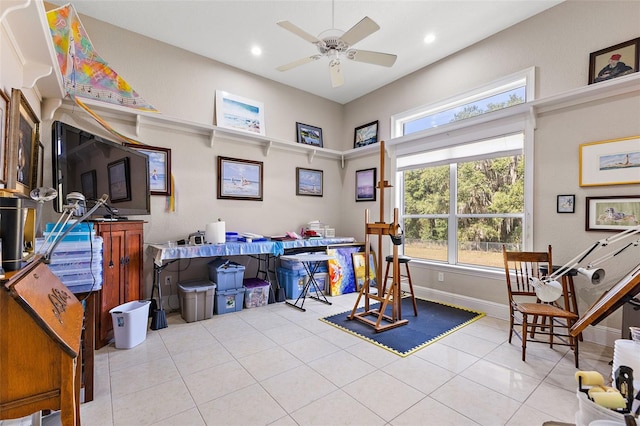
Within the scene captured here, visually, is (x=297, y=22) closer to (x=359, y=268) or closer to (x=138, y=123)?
(x=138, y=123)

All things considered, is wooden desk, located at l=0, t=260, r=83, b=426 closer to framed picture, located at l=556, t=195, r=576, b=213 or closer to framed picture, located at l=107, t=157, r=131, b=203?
framed picture, located at l=107, t=157, r=131, b=203

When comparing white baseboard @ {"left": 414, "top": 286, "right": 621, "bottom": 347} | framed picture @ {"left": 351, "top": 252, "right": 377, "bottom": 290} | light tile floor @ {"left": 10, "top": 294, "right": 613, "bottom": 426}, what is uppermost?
framed picture @ {"left": 351, "top": 252, "right": 377, "bottom": 290}

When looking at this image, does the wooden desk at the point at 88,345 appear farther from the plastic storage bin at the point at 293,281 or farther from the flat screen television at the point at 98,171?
the plastic storage bin at the point at 293,281

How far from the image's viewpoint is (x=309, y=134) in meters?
5.52

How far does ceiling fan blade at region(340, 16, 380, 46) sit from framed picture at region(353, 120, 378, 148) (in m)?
2.73

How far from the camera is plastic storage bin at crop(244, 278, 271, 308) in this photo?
4105 millimetres

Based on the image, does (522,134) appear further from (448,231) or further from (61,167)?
(61,167)

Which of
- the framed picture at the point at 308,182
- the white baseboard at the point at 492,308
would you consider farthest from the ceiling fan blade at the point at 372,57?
the white baseboard at the point at 492,308

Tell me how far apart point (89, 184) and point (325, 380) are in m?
2.88

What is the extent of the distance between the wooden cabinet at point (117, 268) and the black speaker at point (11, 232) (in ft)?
5.78

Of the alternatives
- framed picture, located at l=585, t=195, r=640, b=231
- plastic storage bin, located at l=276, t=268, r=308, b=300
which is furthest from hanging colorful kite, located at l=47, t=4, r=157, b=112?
framed picture, located at l=585, t=195, r=640, b=231

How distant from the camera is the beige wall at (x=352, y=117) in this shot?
3102 millimetres

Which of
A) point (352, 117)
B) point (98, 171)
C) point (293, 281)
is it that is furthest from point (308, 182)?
point (98, 171)

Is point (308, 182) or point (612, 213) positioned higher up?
point (308, 182)
